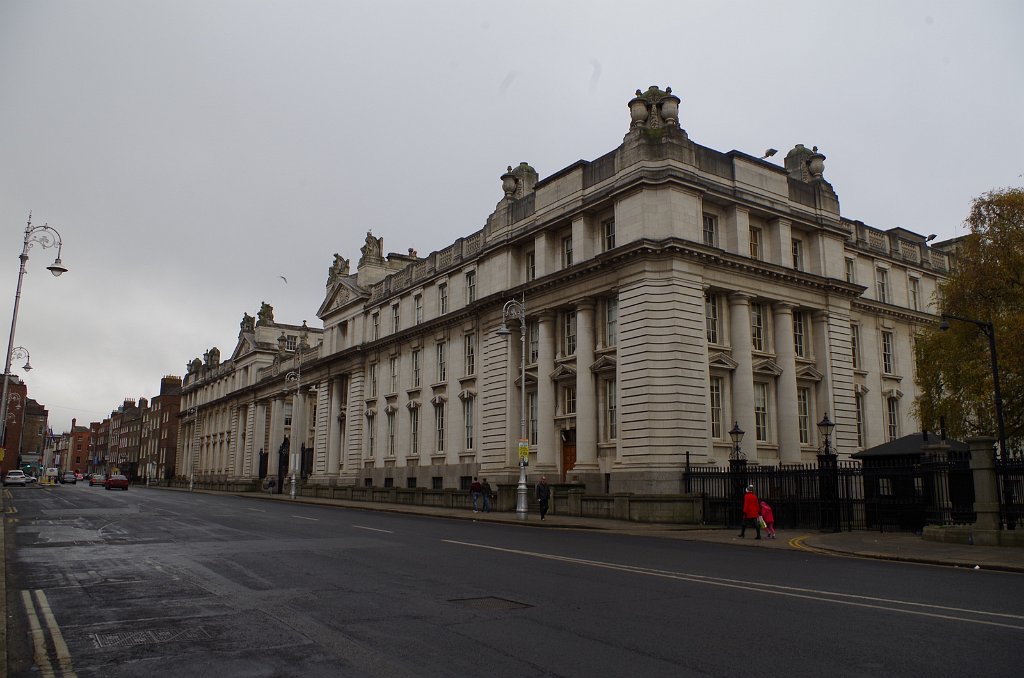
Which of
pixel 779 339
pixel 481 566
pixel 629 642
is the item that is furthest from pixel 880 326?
pixel 629 642

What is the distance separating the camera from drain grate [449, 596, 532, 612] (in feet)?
30.2

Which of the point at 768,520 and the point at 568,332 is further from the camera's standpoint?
the point at 568,332

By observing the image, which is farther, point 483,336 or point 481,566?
point 483,336

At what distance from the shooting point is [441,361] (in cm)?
4728

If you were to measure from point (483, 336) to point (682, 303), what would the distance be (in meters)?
13.9

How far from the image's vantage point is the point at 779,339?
36.0 metres

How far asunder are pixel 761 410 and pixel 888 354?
13.8m

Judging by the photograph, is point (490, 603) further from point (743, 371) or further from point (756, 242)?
point (756, 242)

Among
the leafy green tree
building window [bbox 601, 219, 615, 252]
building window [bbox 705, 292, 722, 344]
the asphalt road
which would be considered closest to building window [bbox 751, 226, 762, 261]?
building window [bbox 705, 292, 722, 344]

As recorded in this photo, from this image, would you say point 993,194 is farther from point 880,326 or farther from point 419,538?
point 419,538

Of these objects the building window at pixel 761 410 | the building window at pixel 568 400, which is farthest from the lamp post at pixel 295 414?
the building window at pixel 761 410

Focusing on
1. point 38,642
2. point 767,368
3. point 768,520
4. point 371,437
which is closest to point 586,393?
point 767,368

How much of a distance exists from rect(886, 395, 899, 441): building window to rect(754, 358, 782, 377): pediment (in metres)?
11.3

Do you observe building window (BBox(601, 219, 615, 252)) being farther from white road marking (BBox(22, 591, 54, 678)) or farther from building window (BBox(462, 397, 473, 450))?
white road marking (BBox(22, 591, 54, 678))
